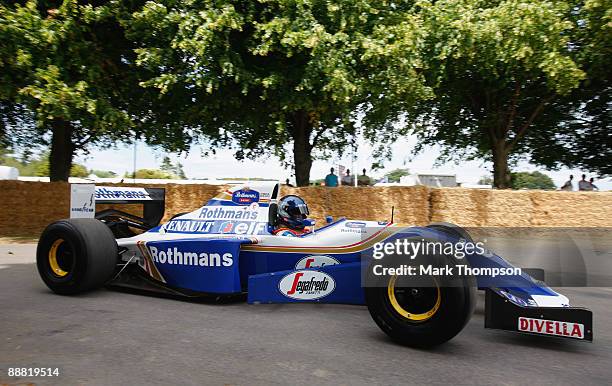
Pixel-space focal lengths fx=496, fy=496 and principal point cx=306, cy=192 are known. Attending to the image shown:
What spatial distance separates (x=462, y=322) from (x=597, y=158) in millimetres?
18350

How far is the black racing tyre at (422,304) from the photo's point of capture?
3.69 m

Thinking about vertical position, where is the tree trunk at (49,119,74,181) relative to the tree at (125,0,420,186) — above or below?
below

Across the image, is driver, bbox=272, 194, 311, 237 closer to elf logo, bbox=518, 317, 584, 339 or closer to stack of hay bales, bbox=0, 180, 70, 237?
elf logo, bbox=518, 317, 584, 339

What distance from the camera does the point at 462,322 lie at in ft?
12.1

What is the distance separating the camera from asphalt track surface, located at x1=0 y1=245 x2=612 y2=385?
331 centimetres

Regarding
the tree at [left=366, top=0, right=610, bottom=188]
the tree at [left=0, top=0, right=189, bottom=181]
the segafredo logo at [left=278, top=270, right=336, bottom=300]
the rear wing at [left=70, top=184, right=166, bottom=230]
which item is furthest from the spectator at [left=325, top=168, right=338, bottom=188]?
the segafredo logo at [left=278, top=270, right=336, bottom=300]

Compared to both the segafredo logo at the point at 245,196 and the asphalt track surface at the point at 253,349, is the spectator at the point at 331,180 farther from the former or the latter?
the asphalt track surface at the point at 253,349

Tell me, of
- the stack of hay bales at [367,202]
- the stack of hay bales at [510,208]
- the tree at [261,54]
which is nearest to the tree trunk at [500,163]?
the stack of hay bales at [510,208]

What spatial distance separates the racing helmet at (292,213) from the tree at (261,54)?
6.06 metres

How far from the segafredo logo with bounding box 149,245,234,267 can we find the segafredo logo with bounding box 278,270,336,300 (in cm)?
71

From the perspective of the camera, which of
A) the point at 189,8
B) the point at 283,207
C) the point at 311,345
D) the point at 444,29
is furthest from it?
the point at 444,29

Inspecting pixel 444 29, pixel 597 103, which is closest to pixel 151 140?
pixel 444 29

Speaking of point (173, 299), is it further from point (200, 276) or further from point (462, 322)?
point (462, 322)

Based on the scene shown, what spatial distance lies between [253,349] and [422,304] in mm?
1377
